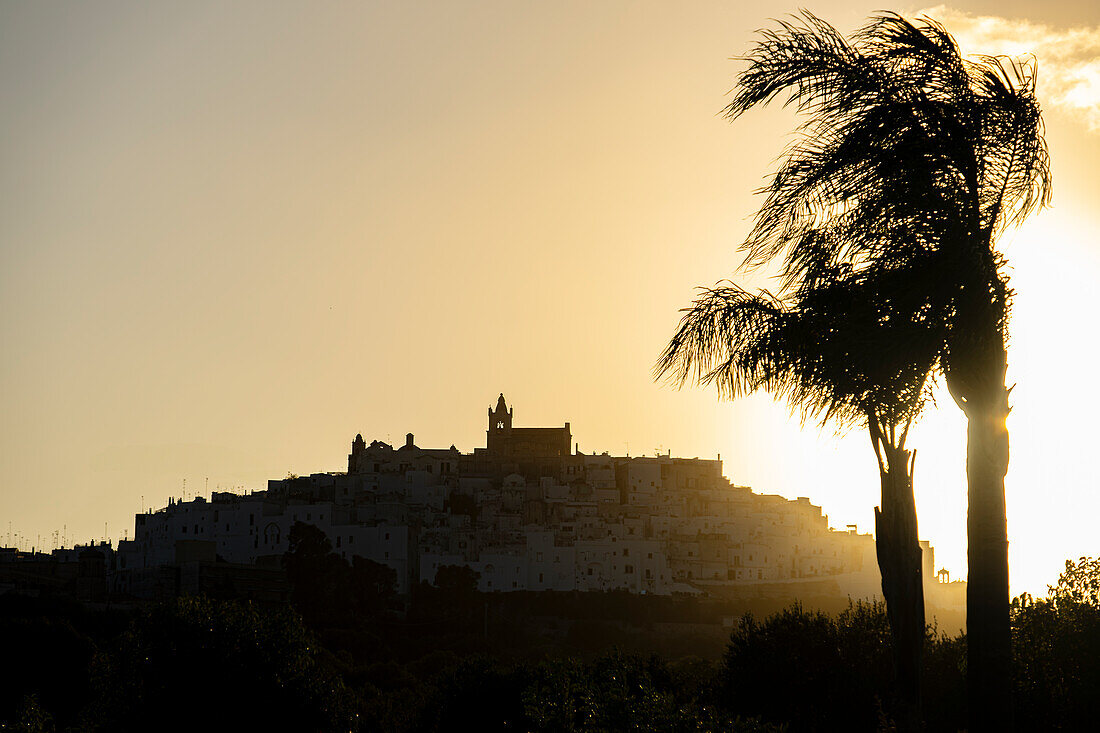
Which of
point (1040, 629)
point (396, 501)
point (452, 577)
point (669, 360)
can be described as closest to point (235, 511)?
point (396, 501)

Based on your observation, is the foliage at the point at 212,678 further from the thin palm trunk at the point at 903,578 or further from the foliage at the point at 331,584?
the foliage at the point at 331,584

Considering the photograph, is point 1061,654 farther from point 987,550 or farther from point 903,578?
point 987,550

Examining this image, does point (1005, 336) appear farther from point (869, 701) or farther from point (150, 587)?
point (150, 587)

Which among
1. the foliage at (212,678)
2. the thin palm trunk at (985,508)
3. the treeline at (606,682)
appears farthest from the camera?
the foliage at (212,678)

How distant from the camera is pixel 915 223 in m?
8.23

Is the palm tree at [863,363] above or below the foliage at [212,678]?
above

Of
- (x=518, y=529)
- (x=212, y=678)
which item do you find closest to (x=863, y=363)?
(x=212, y=678)

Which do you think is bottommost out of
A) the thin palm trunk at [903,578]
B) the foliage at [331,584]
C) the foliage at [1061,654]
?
the foliage at [331,584]

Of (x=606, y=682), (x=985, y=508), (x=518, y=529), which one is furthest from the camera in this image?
(x=518, y=529)

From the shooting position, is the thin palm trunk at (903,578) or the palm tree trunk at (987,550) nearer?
the palm tree trunk at (987,550)

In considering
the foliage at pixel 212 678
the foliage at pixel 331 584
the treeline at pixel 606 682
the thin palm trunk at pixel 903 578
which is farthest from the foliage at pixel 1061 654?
the foliage at pixel 331 584

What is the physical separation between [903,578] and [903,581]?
22mm

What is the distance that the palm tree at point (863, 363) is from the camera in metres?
8.39

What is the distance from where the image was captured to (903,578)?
909 cm
